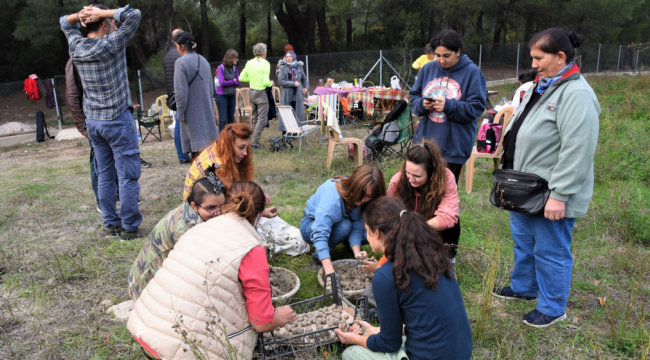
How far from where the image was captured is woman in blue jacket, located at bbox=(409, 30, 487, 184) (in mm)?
3053

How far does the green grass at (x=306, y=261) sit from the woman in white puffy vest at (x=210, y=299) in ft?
1.68

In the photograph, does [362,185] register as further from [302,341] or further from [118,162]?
[118,162]

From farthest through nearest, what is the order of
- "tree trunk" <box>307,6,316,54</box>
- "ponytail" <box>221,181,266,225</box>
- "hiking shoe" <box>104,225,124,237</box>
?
"tree trunk" <box>307,6,316,54</box>, "hiking shoe" <box>104,225,124,237</box>, "ponytail" <box>221,181,266,225</box>

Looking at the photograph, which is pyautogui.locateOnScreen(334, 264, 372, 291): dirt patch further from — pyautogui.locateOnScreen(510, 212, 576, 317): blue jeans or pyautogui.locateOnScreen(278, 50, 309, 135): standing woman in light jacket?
pyautogui.locateOnScreen(278, 50, 309, 135): standing woman in light jacket

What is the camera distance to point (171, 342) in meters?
1.81

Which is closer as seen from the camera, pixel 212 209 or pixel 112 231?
pixel 212 209

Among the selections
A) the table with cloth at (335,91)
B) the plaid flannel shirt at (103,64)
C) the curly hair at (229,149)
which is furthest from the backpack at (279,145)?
the curly hair at (229,149)

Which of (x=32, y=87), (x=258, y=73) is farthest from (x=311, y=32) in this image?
(x=258, y=73)

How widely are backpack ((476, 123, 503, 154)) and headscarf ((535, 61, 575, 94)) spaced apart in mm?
2710

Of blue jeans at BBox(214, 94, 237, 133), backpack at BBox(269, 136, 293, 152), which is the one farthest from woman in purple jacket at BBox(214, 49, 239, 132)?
backpack at BBox(269, 136, 293, 152)

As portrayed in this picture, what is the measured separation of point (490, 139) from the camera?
5004 mm

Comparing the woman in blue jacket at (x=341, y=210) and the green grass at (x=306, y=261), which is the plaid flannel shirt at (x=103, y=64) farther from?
the woman in blue jacket at (x=341, y=210)

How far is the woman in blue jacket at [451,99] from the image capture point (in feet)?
10.0

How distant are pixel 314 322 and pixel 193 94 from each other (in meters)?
3.26
